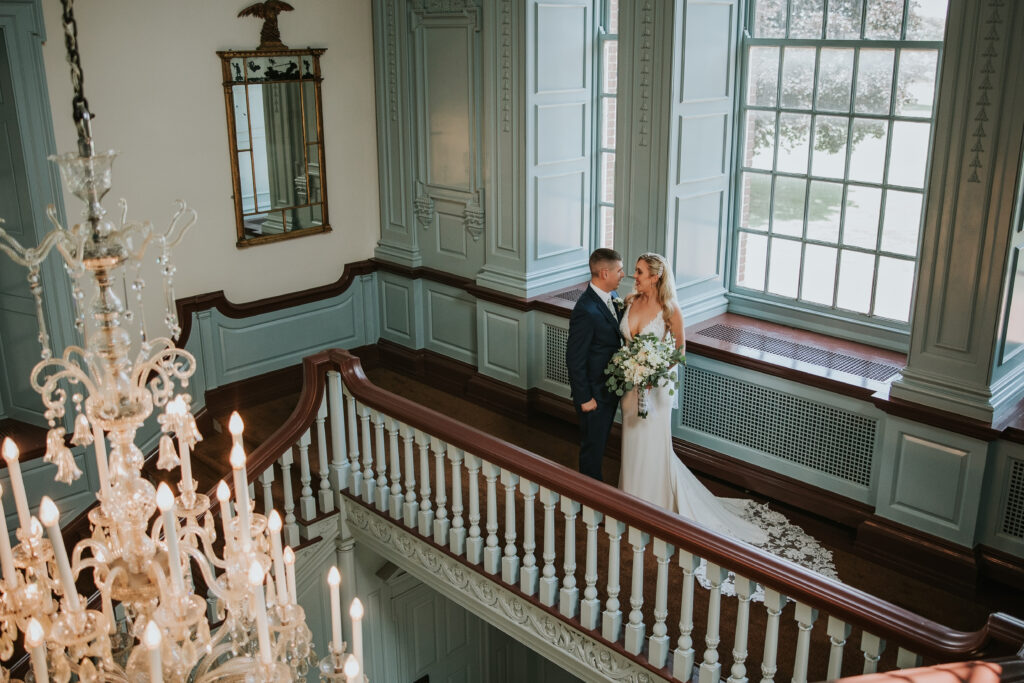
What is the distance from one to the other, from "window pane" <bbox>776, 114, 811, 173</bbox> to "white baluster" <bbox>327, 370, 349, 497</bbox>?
10.1ft

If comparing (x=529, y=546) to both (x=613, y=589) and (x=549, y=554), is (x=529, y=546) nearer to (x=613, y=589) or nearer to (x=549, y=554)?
(x=549, y=554)

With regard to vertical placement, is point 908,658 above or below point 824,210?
below

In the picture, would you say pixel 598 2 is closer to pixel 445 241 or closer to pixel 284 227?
pixel 445 241

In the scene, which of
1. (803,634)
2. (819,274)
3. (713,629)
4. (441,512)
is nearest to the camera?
(803,634)

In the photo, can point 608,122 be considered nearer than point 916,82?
No

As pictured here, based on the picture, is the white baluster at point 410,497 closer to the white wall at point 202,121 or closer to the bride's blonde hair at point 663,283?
the bride's blonde hair at point 663,283

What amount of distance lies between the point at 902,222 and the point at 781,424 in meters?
1.37

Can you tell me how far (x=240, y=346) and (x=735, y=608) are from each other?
429 centimetres

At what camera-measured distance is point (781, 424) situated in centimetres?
577

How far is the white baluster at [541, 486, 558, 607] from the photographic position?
14.0 ft

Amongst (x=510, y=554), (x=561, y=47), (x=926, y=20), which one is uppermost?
(x=926, y=20)

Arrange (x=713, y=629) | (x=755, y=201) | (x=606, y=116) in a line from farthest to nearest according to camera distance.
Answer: (x=606, y=116) → (x=755, y=201) → (x=713, y=629)

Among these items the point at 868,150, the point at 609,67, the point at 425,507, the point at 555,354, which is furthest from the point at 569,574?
the point at 609,67

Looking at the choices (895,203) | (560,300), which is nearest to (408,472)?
(560,300)
